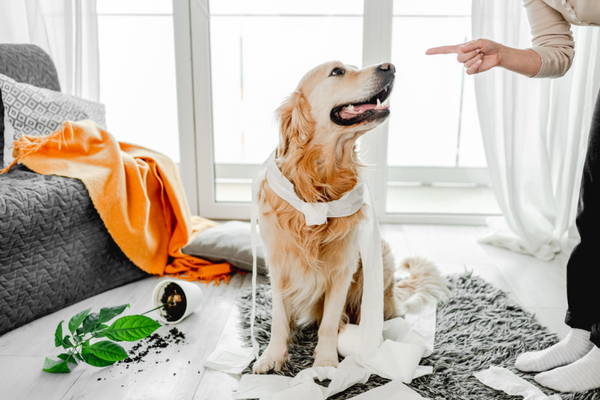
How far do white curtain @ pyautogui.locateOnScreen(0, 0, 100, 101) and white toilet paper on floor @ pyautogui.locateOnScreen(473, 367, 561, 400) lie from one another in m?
2.58

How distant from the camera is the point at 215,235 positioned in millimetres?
2283

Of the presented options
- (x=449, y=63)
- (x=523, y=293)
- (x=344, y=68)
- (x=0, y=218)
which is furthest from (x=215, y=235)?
(x=449, y=63)

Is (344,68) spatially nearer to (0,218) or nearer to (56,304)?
(0,218)

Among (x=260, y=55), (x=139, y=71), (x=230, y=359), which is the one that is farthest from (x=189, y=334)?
(x=139, y=71)

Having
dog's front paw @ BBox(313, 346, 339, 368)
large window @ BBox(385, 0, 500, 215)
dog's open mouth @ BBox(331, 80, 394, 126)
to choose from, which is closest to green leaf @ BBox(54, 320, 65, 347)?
dog's front paw @ BBox(313, 346, 339, 368)

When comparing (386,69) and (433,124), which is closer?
(386,69)

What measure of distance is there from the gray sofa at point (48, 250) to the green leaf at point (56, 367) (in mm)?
327

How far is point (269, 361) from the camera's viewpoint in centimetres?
147

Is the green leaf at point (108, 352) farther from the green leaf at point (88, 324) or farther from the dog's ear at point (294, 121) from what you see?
the dog's ear at point (294, 121)

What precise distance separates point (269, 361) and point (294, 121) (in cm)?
76

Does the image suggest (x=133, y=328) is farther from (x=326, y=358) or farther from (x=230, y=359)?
(x=326, y=358)

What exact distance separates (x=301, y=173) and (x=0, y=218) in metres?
1.03

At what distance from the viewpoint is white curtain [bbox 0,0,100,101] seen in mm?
2713

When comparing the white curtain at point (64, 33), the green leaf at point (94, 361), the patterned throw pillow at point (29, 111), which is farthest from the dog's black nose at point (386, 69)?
the white curtain at point (64, 33)
